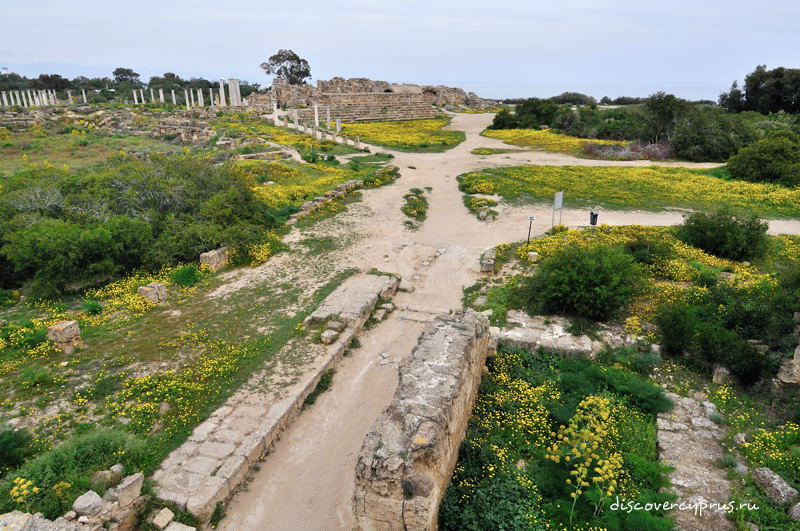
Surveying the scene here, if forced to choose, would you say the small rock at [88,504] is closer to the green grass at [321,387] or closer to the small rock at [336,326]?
the green grass at [321,387]

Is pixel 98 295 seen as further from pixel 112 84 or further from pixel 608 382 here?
pixel 112 84

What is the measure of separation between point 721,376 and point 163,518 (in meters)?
10.1

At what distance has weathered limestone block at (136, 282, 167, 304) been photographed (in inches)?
455

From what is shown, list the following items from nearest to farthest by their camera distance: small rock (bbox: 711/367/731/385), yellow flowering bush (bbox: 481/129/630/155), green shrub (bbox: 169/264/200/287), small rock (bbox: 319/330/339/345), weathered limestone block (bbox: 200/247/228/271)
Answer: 1. small rock (bbox: 711/367/731/385)
2. small rock (bbox: 319/330/339/345)
3. green shrub (bbox: 169/264/200/287)
4. weathered limestone block (bbox: 200/247/228/271)
5. yellow flowering bush (bbox: 481/129/630/155)

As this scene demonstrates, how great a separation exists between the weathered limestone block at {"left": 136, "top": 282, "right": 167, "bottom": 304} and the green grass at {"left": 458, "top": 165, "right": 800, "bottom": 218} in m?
15.0

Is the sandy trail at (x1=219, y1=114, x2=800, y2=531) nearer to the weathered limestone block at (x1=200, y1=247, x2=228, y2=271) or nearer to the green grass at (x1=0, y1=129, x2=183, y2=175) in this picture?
the weathered limestone block at (x1=200, y1=247, x2=228, y2=271)

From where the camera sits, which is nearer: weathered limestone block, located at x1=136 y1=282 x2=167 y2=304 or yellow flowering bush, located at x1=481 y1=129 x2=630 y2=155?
weathered limestone block, located at x1=136 y1=282 x2=167 y2=304

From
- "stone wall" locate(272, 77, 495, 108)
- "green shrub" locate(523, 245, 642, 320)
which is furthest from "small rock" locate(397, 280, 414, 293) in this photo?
"stone wall" locate(272, 77, 495, 108)

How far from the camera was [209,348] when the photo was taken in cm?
963

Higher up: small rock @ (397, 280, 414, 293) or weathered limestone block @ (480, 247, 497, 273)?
weathered limestone block @ (480, 247, 497, 273)

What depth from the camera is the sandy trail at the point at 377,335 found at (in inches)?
247

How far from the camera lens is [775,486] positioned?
5.87 m

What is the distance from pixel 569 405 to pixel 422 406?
309 centimetres

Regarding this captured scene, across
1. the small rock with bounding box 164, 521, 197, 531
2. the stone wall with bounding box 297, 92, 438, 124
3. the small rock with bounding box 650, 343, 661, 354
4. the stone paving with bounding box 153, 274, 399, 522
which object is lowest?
the small rock with bounding box 164, 521, 197, 531
